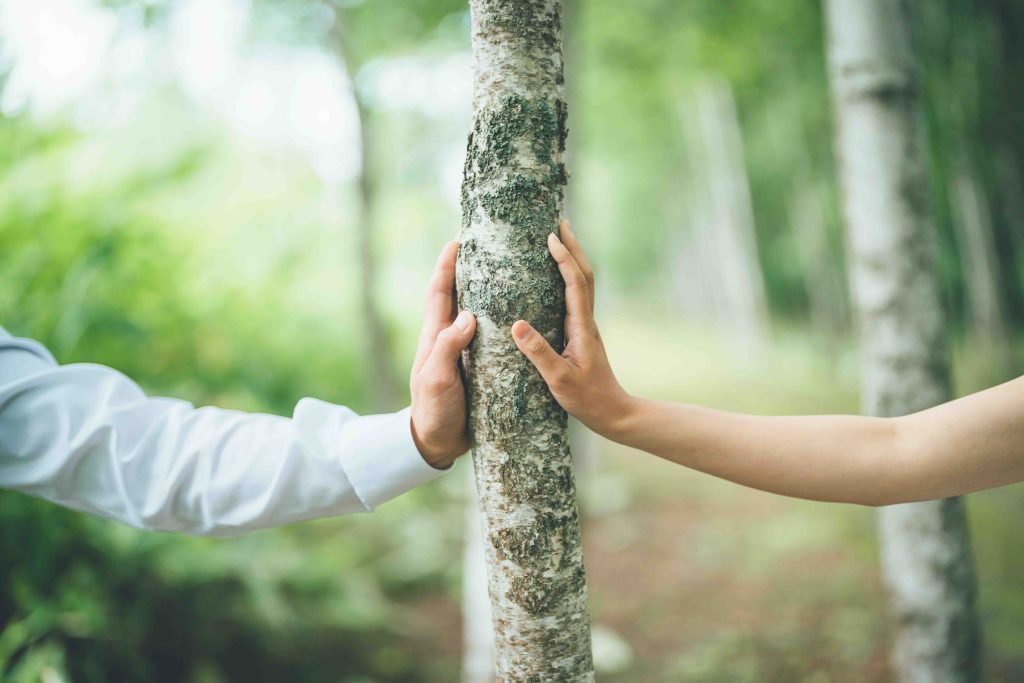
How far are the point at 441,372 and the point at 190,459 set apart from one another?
2.33ft

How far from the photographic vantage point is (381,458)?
1466 mm

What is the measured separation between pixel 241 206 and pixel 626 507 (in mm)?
7171

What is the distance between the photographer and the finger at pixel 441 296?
1413 mm

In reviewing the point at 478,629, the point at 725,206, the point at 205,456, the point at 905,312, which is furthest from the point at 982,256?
the point at 205,456

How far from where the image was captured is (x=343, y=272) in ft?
39.3

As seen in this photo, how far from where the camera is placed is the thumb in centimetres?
131

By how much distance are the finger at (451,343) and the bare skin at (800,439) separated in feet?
0.68

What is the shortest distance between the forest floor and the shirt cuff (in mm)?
3872

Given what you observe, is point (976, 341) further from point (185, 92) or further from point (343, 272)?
point (185, 92)

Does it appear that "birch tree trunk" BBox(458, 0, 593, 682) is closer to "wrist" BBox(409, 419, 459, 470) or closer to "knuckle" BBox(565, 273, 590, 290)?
"knuckle" BBox(565, 273, 590, 290)

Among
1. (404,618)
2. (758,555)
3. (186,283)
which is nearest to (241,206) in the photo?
(186,283)

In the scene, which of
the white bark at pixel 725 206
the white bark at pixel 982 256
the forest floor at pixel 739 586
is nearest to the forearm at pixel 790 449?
the forest floor at pixel 739 586

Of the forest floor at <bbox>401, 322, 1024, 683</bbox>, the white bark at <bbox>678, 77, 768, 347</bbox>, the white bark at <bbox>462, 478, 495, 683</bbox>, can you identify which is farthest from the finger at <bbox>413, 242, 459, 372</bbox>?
the white bark at <bbox>678, 77, 768, 347</bbox>

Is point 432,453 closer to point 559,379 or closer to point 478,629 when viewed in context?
point 559,379
